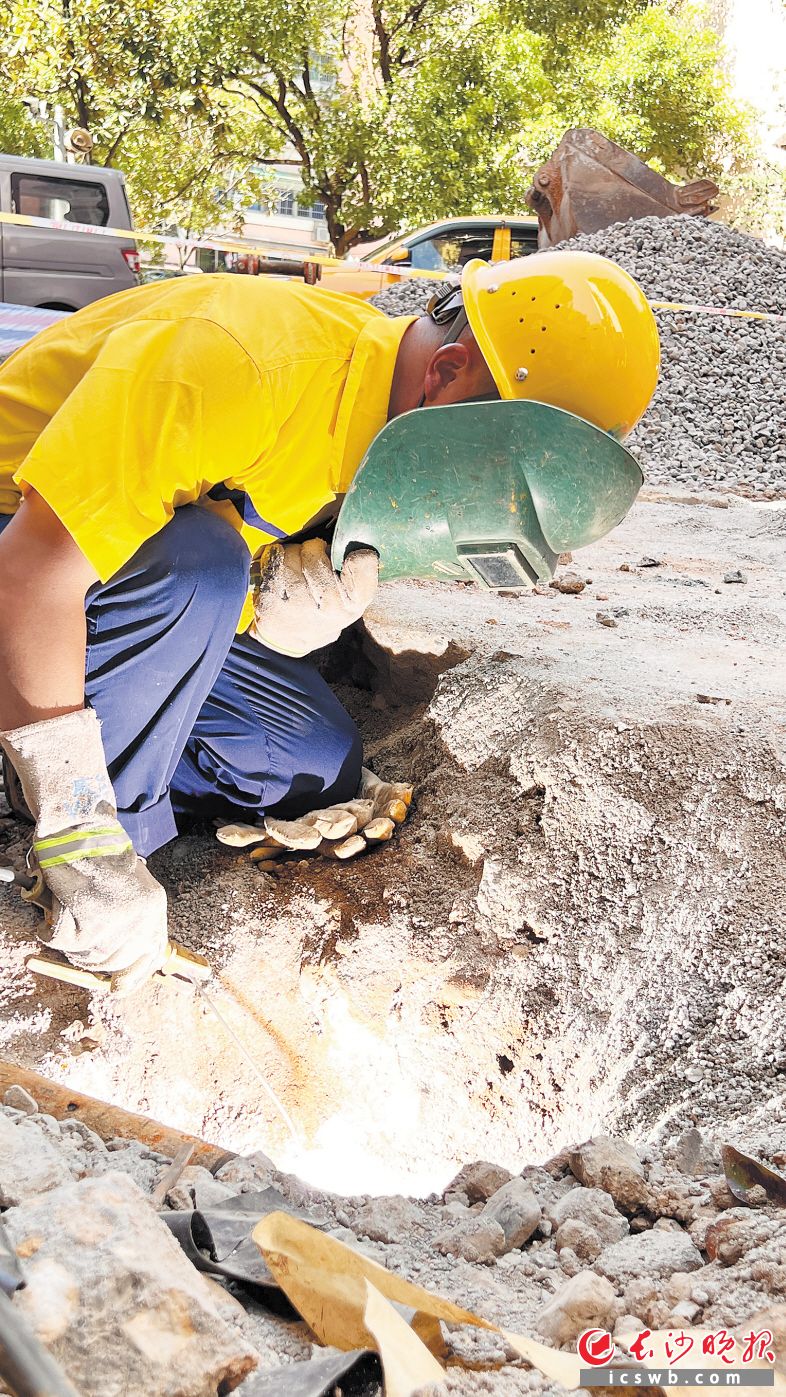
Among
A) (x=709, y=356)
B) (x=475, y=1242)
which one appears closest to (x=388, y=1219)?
(x=475, y=1242)

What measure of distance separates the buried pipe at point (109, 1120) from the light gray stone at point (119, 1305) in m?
0.47

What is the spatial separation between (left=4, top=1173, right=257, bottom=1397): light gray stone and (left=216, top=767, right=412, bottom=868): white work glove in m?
1.29

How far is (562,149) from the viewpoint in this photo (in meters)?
9.01

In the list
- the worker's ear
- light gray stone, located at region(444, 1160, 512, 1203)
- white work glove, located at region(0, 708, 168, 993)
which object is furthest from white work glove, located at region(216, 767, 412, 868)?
the worker's ear

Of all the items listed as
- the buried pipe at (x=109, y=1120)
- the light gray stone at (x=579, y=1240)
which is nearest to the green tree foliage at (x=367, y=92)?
the buried pipe at (x=109, y=1120)

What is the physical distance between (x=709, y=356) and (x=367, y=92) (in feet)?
38.5

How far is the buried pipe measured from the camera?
5.43 ft

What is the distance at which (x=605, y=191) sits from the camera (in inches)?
358

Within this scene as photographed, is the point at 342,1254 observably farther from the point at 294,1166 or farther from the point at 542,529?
the point at 542,529

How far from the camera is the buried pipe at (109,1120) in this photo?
1.66 meters

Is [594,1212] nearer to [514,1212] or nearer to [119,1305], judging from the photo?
[514,1212]

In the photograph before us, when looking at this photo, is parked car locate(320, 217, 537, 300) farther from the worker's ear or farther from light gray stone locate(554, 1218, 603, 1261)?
light gray stone locate(554, 1218, 603, 1261)

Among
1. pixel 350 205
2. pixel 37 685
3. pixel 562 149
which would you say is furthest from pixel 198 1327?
pixel 350 205

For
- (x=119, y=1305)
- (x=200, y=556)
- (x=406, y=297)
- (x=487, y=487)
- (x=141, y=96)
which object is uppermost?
(x=141, y=96)
